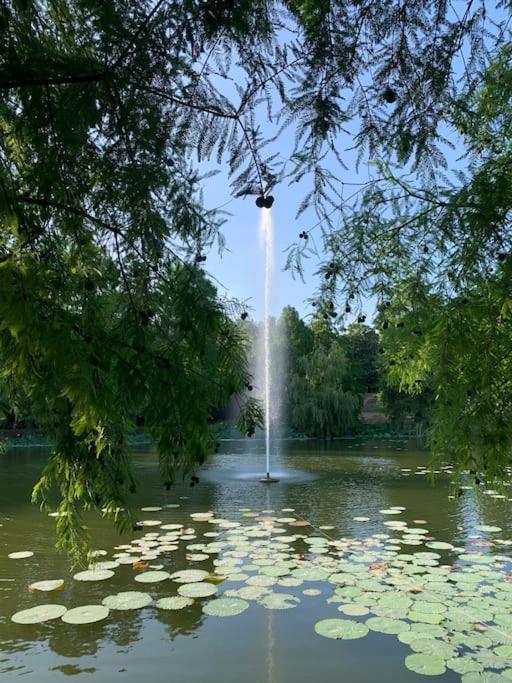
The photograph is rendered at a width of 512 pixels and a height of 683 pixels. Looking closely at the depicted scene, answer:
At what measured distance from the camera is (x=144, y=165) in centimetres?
158

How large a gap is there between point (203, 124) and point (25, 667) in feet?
8.92

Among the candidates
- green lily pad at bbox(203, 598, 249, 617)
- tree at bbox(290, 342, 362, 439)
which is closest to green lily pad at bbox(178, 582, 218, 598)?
green lily pad at bbox(203, 598, 249, 617)

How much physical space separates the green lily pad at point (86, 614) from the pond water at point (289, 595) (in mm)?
72

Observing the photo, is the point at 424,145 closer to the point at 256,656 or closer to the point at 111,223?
the point at 111,223

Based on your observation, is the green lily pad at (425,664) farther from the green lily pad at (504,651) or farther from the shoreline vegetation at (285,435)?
the shoreline vegetation at (285,435)

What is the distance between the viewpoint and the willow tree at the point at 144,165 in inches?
53.3

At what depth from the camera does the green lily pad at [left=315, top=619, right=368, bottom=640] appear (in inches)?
128

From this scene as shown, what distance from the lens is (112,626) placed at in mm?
3438

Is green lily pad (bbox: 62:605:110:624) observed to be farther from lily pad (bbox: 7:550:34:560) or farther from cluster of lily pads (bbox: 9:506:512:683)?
lily pad (bbox: 7:550:34:560)

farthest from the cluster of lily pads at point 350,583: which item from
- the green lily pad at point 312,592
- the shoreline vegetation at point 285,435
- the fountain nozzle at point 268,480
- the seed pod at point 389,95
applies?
the shoreline vegetation at point 285,435

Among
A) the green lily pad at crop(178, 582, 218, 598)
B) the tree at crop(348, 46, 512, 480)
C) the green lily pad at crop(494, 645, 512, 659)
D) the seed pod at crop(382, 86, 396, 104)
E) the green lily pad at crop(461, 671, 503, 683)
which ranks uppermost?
the seed pod at crop(382, 86, 396, 104)

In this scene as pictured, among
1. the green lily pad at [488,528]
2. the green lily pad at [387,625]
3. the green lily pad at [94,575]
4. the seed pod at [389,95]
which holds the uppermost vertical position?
the seed pod at [389,95]

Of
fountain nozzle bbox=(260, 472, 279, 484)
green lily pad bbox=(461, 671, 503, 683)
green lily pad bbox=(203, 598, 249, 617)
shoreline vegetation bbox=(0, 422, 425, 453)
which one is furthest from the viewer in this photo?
shoreline vegetation bbox=(0, 422, 425, 453)

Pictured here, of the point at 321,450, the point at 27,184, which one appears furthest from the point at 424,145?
the point at 321,450
